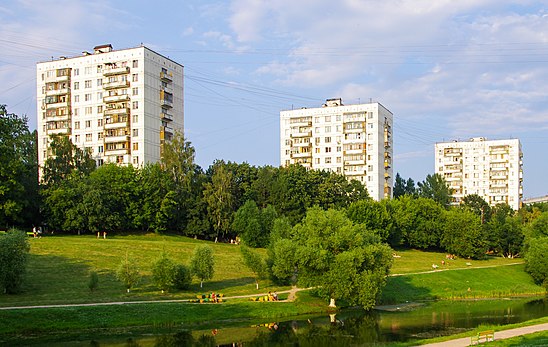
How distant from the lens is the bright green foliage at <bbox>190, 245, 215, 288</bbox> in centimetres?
6669

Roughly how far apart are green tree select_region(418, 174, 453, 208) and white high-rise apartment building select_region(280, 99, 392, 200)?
2757 centimetres

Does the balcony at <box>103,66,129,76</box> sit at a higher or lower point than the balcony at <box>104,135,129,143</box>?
higher

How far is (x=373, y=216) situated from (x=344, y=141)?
35368 millimetres

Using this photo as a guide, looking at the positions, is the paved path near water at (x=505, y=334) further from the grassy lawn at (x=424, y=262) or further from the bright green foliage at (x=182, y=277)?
the grassy lawn at (x=424, y=262)

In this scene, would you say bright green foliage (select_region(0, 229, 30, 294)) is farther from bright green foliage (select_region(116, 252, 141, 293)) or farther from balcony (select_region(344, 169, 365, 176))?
balcony (select_region(344, 169, 365, 176))

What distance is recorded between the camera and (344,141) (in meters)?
144

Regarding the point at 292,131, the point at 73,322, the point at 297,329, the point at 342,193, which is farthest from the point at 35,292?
the point at 292,131

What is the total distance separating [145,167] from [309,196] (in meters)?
35.1

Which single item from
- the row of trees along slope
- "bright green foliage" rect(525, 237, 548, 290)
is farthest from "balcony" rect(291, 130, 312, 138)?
"bright green foliage" rect(525, 237, 548, 290)

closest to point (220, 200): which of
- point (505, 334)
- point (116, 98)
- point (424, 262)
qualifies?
point (116, 98)

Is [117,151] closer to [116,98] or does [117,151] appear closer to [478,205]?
[116,98]

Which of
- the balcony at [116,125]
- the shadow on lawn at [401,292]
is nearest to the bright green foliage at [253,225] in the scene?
the shadow on lawn at [401,292]

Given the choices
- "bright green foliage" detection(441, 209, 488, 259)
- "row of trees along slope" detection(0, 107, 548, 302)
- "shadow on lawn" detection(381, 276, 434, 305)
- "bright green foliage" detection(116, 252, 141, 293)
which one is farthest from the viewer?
"bright green foliage" detection(441, 209, 488, 259)

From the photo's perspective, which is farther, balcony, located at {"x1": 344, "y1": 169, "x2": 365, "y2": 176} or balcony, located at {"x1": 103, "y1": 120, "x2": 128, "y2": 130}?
balcony, located at {"x1": 344, "y1": 169, "x2": 365, "y2": 176}
